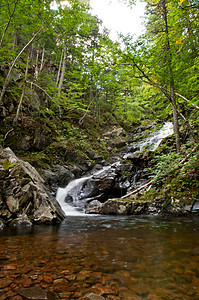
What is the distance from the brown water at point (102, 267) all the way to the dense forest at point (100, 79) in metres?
4.02

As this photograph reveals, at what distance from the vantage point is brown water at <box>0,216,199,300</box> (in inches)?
56.7

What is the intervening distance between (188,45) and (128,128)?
18.4 meters

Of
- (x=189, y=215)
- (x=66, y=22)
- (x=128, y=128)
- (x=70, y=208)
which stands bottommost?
(x=70, y=208)

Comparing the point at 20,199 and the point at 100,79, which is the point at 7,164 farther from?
the point at 100,79

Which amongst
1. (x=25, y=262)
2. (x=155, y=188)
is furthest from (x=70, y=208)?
(x=25, y=262)

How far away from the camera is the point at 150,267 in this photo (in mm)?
1910

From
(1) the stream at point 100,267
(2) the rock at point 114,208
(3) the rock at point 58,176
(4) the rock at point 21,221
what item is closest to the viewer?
(1) the stream at point 100,267

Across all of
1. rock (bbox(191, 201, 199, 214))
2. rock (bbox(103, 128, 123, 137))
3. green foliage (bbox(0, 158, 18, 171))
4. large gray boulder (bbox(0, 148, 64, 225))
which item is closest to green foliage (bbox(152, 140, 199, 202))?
rock (bbox(191, 201, 199, 214))

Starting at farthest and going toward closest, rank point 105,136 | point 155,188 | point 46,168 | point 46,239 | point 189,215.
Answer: point 105,136 < point 46,168 < point 155,188 < point 189,215 < point 46,239

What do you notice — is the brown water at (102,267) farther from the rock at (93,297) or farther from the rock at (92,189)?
the rock at (92,189)

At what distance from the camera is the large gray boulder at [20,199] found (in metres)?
4.28

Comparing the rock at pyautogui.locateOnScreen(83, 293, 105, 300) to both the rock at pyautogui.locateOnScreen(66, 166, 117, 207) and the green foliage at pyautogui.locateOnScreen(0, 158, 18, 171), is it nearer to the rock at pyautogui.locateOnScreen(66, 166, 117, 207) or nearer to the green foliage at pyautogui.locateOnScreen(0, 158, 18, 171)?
the green foliage at pyautogui.locateOnScreen(0, 158, 18, 171)

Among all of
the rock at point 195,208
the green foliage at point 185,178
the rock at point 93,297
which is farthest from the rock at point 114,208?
the rock at point 93,297

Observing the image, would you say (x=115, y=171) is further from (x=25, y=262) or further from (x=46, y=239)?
(x=25, y=262)
